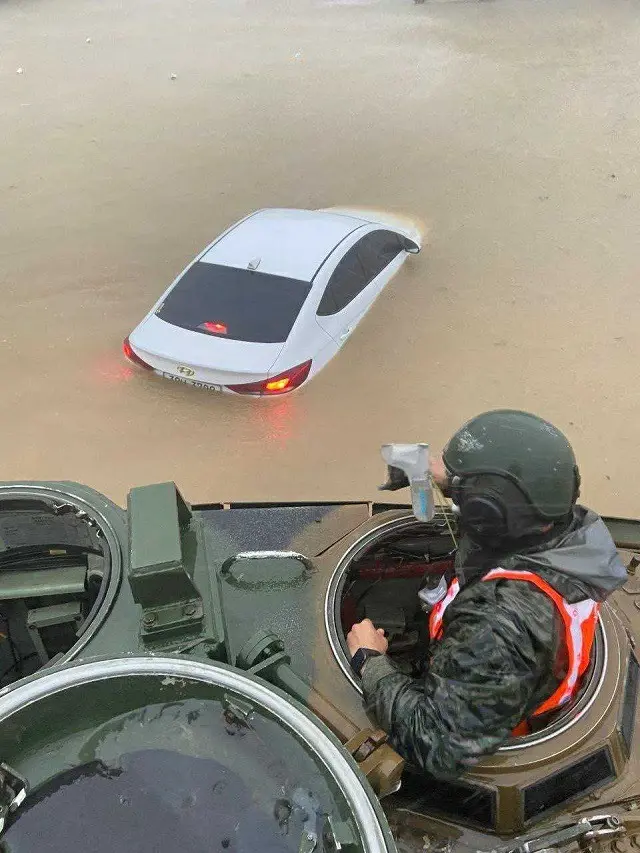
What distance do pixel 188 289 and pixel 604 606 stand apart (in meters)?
5.39

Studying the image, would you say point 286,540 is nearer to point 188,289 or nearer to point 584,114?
point 188,289

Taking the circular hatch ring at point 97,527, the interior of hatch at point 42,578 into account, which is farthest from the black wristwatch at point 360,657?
the interior of hatch at point 42,578

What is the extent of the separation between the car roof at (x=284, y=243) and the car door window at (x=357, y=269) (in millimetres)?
200

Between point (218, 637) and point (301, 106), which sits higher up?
point (218, 637)

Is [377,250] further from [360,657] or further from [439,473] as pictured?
[360,657]

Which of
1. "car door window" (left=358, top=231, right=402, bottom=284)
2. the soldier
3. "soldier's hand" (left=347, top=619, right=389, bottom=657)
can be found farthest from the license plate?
the soldier

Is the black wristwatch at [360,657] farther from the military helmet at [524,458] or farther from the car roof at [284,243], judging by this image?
the car roof at [284,243]

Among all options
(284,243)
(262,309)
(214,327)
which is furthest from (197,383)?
(284,243)

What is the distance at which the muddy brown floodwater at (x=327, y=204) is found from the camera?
8.02 m

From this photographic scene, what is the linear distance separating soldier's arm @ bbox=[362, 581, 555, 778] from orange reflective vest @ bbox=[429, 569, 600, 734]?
37mm

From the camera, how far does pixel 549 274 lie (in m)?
10.5

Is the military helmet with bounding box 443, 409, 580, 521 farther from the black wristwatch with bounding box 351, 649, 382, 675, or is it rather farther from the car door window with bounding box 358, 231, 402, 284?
the car door window with bounding box 358, 231, 402, 284

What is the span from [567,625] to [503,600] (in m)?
0.26

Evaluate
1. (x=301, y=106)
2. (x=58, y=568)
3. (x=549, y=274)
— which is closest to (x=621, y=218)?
(x=549, y=274)
